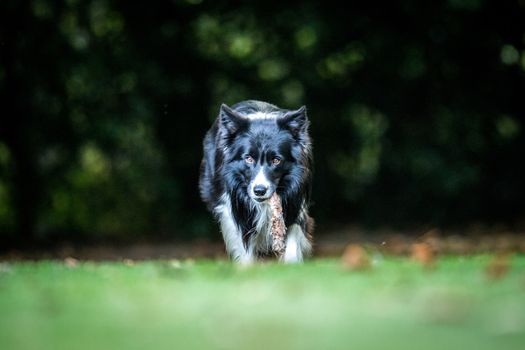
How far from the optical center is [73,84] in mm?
15602

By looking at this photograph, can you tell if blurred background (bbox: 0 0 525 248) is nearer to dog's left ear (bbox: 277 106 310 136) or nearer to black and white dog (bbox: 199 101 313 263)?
dog's left ear (bbox: 277 106 310 136)

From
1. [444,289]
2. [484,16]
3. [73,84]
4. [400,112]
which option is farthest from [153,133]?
[444,289]

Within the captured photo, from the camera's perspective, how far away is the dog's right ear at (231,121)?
882 centimetres

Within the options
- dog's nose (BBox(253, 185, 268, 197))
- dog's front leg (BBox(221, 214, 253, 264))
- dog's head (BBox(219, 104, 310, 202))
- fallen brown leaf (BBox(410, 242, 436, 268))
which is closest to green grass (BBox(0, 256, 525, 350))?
fallen brown leaf (BBox(410, 242, 436, 268))

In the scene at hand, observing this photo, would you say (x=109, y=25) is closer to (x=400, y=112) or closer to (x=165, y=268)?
(x=400, y=112)

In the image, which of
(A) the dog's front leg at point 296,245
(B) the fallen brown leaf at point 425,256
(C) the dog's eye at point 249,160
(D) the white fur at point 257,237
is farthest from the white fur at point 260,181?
(B) the fallen brown leaf at point 425,256

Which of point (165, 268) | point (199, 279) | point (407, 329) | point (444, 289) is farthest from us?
point (165, 268)

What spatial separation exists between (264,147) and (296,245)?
1070 mm

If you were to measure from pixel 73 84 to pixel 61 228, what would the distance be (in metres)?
3.73

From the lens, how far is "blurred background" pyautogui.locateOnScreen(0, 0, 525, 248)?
51.3 feet

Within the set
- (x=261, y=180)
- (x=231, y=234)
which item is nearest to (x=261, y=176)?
(x=261, y=180)

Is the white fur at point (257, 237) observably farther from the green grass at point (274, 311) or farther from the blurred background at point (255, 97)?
the blurred background at point (255, 97)

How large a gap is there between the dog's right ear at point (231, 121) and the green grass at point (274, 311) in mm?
3338

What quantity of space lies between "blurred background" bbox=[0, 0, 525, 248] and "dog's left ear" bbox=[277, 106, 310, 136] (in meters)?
6.68
